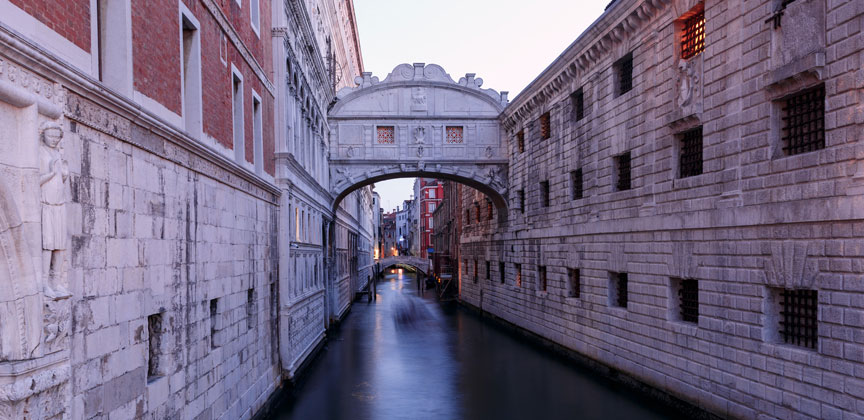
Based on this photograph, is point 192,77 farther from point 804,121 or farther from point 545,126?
point 545,126

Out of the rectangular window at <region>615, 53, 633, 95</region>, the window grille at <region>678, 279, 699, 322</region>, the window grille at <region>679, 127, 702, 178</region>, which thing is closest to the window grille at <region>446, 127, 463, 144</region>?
the rectangular window at <region>615, 53, 633, 95</region>

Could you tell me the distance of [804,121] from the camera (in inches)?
360

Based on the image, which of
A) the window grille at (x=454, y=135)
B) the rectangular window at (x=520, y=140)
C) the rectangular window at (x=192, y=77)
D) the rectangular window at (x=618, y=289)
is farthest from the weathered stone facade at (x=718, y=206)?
the rectangular window at (x=192, y=77)

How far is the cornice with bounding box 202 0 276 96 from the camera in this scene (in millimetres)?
9078

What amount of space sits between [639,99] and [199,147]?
398 inches

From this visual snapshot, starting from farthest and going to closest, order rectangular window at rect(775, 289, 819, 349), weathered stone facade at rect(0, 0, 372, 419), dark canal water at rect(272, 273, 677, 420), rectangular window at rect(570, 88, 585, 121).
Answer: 1. rectangular window at rect(570, 88, 585, 121)
2. dark canal water at rect(272, 273, 677, 420)
3. rectangular window at rect(775, 289, 819, 349)
4. weathered stone facade at rect(0, 0, 372, 419)

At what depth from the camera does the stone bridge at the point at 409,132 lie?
82.6 ft

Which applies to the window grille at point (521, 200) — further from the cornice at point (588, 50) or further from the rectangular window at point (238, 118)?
the rectangular window at point (238, 118)

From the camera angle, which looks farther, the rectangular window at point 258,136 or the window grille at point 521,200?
the window grille at point 521,200

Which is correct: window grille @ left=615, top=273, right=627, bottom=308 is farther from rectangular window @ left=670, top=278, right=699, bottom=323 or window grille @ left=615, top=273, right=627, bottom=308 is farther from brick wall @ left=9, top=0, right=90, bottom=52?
brick wall @ left=9, top=0, right=90, bottom=52

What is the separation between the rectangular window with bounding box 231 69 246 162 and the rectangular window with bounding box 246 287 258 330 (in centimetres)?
250

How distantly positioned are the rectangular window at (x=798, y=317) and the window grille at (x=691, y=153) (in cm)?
311

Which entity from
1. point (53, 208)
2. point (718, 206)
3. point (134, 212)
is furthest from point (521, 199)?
point (53, 208)

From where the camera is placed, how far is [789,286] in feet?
30.0
